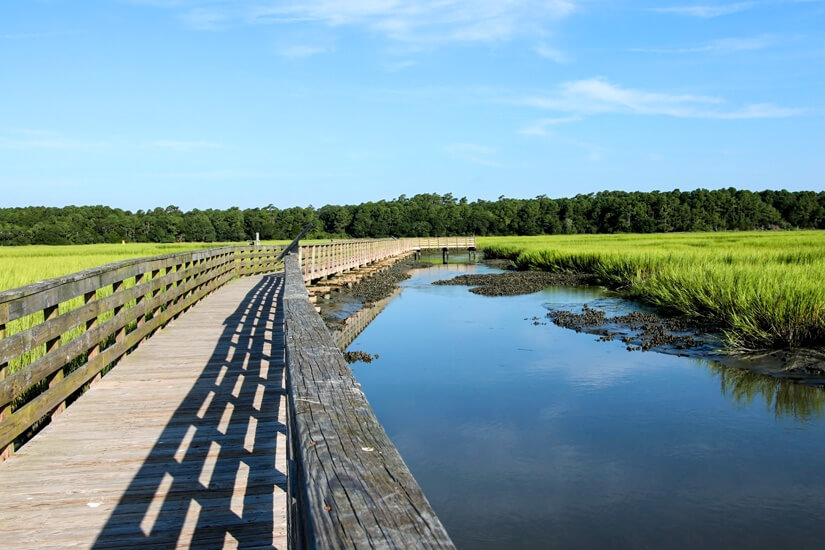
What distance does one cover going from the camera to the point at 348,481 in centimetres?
160

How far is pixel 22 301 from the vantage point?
4770 mm

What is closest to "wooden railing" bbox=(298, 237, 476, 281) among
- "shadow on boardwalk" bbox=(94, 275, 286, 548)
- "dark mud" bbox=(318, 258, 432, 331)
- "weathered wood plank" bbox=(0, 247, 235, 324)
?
"dark mud" bbox=(318, 258, 432, 331)

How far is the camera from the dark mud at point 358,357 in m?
12.4

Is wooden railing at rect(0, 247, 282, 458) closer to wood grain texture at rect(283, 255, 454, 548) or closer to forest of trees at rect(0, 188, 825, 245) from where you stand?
wood grain texture at rect(283, 255, 454, 548)

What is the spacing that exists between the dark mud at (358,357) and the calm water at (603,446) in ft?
0.85

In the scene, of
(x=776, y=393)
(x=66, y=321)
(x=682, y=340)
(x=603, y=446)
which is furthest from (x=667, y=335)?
(x=66, y=321)

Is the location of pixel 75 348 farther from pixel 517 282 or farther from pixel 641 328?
pixel 517 282

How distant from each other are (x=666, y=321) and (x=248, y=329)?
9.88 m

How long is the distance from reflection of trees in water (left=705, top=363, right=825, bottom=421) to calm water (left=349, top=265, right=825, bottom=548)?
0.09ft

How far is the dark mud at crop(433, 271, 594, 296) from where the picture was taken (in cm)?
2439

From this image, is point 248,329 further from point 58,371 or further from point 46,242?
point 46,242

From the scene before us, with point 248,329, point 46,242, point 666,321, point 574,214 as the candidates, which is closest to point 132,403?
point 248,329

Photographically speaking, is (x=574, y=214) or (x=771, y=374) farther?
(x=574, y=214)

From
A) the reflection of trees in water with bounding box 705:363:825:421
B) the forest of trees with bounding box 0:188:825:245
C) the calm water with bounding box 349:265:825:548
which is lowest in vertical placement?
the calm water with bounding box 349:265:825:548
